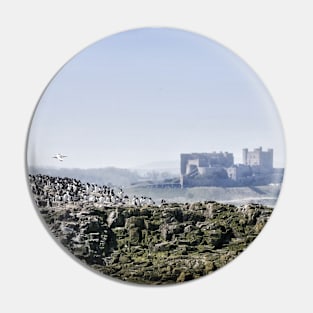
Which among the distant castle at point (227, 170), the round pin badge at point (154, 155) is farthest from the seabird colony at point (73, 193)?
the distant castle at point (227, 170)

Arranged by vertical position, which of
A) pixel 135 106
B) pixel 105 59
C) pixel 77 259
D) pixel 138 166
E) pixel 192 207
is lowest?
pixel 77 259

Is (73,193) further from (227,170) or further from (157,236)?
(227,170)

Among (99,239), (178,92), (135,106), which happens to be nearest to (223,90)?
(178,92)

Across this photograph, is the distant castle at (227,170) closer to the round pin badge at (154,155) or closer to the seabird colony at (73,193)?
the round pin badge at (154,155)

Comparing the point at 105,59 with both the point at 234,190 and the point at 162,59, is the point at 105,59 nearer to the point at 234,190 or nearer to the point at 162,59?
the point at 162,59

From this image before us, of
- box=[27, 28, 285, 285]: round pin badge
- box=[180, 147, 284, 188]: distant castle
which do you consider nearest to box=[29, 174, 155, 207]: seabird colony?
box=[27, 28, 285, 285]: round pin badge

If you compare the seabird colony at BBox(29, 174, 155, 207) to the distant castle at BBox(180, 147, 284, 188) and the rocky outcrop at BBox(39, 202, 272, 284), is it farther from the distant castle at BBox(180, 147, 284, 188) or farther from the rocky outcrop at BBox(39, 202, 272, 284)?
the distant castle at BBox(180, 147, 284, 188)
